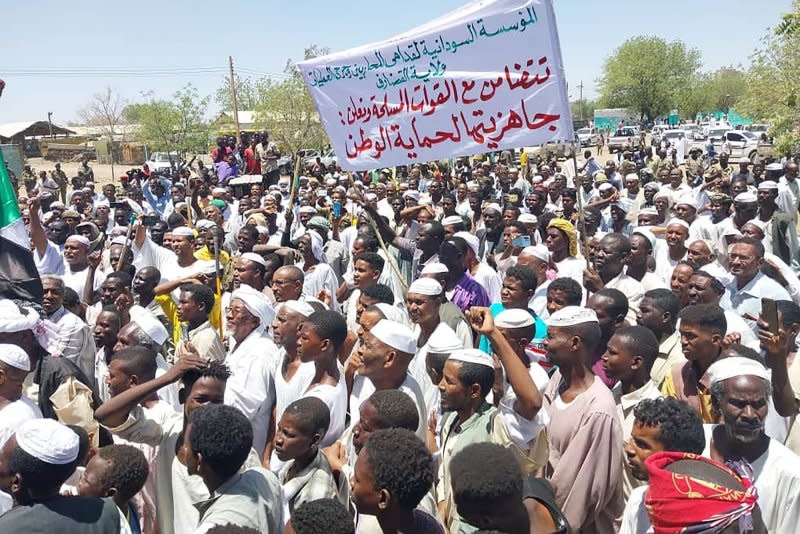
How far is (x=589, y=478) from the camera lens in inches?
128

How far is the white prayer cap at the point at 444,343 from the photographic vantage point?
4.03m

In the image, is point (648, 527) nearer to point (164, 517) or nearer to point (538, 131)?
point (164, 517)

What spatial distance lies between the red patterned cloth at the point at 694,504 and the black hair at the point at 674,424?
360 millimetres

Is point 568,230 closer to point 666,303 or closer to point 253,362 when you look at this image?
point 666,303

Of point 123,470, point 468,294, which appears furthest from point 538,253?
point 123,470

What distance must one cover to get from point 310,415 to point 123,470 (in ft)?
2.66

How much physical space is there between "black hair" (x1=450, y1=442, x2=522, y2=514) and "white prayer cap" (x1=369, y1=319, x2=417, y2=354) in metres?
1.26

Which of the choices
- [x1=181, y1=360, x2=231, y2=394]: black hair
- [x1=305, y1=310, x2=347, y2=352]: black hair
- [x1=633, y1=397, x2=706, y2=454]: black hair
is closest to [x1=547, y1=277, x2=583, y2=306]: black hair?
[x1=305, y1=310, x2=347, y2=352]: black hair

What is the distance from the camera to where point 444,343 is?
4.06m

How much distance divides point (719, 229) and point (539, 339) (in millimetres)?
4913

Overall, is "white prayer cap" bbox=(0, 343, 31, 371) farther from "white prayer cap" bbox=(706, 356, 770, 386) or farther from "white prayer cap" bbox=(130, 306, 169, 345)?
"white prayer cap" bbox=(706, 356, 770, 386)

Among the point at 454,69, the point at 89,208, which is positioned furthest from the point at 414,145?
the point at 89,208

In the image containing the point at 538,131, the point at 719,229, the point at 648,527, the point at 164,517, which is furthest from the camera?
the point at 719,229

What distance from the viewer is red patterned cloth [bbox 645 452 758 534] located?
2.31m
